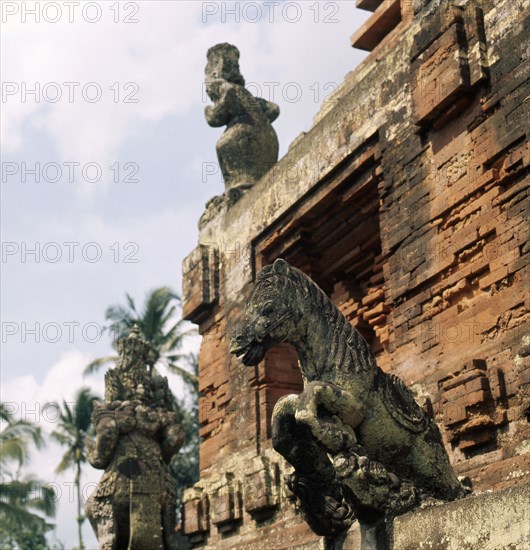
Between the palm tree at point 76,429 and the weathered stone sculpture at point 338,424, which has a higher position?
the palm tree at point 76,429

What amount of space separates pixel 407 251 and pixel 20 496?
70.7 ft

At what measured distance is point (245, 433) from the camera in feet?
32.9

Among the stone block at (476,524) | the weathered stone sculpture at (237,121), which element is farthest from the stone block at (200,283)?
the stone block at (476,524)

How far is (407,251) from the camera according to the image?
26.2ft

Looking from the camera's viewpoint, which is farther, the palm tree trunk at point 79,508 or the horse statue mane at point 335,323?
the palm tree trunk at point 79,508

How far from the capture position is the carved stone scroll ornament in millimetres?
11484

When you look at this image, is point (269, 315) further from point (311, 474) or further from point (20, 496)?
point (20, 496)

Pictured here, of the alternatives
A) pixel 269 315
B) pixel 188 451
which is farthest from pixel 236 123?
pixel 188 451

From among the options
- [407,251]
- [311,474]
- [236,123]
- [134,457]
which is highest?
[236,123]

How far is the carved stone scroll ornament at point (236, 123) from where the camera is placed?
37.7 ft

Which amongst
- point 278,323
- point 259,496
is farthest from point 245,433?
point 278,323

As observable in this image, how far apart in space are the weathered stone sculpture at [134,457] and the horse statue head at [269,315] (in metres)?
3.36

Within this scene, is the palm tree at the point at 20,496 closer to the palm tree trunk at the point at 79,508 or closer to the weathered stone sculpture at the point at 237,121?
the palm tree trunk at the point at 79,508

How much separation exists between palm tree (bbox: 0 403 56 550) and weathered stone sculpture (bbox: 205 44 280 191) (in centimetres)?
1610
